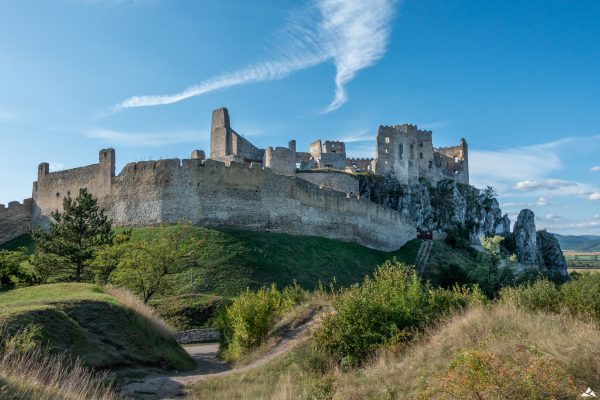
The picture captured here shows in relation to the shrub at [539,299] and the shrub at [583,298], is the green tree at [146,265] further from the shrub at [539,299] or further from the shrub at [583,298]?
→ the shrub at [583,298]

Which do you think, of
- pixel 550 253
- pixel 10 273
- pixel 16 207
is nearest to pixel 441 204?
pixel 550 253

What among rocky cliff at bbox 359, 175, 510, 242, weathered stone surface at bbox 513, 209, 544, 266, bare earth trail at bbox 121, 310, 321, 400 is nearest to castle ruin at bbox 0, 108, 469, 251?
rocky cliff at bbox 359, 175, 510, 242

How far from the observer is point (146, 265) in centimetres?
2545

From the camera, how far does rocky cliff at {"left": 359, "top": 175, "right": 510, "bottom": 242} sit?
6650cm

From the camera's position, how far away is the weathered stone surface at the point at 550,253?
3115 inches

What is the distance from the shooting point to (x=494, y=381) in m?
8.98

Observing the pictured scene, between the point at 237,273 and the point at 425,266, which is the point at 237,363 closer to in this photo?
the point at 237,273

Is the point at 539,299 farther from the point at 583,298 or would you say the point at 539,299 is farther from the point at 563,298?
the point at 583,298

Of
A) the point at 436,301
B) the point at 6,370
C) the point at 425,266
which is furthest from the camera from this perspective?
the point at 425,266

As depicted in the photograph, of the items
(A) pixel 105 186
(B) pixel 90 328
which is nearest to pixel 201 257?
(A) pixel 105 186

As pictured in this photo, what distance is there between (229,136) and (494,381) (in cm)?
5357

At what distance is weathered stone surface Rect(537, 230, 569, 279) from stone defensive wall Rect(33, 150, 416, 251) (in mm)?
45708

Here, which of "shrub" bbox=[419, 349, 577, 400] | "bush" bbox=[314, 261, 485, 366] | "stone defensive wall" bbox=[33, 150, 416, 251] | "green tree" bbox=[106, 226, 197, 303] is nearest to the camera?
"shrub" bbox=[419, 349, 577, 400]

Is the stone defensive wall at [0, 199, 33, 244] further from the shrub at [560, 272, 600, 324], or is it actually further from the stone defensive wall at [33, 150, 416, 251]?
the shrub at [560, 272, 600, 324]
